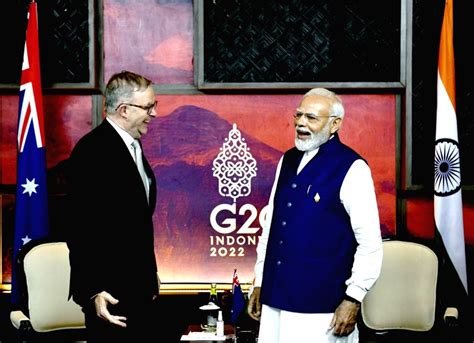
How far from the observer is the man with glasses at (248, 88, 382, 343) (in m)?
2.43

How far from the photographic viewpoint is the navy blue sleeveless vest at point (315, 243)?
8.07 feet

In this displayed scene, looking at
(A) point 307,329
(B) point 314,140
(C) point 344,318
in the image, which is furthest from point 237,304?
(B) point 314,140

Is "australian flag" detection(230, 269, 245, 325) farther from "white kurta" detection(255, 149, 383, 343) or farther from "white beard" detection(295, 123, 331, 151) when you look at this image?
"white beard" detection(295, 123, 331, 151)

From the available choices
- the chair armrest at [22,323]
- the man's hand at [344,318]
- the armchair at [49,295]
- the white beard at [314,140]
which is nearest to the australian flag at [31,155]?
the armchair at [49,295]

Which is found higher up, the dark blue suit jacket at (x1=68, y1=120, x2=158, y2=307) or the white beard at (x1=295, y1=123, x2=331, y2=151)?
the white beard at (x1=295, y1=123, x2=331, y2=151)

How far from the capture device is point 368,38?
12.8 ft

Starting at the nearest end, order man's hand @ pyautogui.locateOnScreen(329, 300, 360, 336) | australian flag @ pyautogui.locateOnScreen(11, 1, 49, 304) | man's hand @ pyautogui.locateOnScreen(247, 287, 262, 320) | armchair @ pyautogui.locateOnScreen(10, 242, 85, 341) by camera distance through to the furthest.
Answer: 1. man's hand @ pyautogui.locateOnScreen(329, 300, 360, 336)
2. man's hand @ pyautogui.locateOnScreen(247, 287, 262, 320)
3. armchair @ pyautogui.locateOnScreen(10, 242, 85, 341)
4. australian flag @ pyautogui.locateOnScreen(11, 1, 49, 304)

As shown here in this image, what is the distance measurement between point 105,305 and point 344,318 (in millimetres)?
838

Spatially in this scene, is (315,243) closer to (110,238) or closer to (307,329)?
(307,329)

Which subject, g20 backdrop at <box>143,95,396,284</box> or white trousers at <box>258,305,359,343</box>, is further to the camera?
g20 backdrop at <box>143,95,396,284</box>

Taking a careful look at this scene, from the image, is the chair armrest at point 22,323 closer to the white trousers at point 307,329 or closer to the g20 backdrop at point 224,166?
the g20 backdrop at point 224,166

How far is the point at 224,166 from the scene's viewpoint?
3973 millimetres

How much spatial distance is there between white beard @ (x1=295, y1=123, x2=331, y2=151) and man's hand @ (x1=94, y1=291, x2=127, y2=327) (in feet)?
2.99

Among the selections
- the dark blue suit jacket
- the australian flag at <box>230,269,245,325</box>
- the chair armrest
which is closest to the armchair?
the chair armrest
